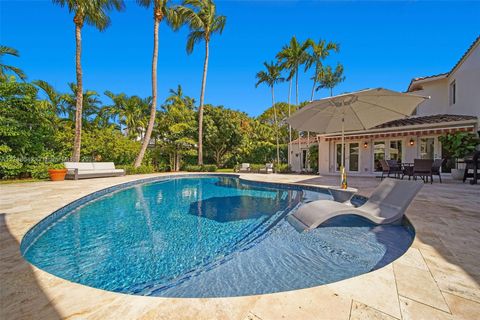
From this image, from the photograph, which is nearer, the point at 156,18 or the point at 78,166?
the point at 78,166

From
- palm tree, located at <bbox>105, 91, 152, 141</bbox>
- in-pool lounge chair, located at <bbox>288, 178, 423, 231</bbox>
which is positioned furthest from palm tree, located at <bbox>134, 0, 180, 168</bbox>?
in-pool lounge chair, located at <bbox>288, 178, 423, 231</bbox>

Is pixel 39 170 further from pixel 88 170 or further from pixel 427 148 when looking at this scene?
pixel 427 148

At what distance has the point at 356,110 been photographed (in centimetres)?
678

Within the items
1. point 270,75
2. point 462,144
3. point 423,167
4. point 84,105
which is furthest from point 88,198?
point 270,75

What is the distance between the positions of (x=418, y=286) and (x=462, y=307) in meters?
0.32

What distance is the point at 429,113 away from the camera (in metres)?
16.0

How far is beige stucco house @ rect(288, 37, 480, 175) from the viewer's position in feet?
38.2

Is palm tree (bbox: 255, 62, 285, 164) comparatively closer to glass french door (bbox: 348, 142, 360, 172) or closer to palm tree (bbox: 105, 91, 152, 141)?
glass french door (bbox: 348, 142, 360, 172)

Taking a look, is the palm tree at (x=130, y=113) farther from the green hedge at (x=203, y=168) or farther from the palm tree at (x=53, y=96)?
the green hedge at (x=203, y=168)

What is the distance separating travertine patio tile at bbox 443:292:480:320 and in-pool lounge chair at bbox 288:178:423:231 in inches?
92.6

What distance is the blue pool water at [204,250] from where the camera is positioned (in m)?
2.85

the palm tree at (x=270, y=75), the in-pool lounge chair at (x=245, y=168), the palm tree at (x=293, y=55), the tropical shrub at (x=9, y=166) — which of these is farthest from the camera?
the palm tree at (x=270, y=75)

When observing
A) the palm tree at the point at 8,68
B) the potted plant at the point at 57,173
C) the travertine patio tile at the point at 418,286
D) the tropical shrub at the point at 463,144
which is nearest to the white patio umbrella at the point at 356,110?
the travertine patio tile at the point at 418,286

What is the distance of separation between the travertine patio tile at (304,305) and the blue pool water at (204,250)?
78 centimetres
